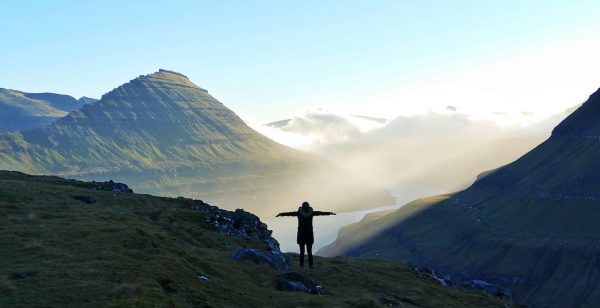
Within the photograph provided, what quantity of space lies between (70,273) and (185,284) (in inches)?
252

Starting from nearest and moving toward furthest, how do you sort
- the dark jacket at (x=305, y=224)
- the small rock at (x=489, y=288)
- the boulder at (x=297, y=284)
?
1. the boulder at (x=297, y=284)
2. the dark jacket at (x=305, y=224)
3. the small rock at (x=489, y=288)

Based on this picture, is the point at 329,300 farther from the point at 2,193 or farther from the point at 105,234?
the point at 2,193

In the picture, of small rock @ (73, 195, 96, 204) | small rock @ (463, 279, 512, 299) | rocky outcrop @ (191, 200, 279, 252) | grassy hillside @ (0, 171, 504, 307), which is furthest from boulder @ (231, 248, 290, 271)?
small rock @ (463, 279, 512, 299)

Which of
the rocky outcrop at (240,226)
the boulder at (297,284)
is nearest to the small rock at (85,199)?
the rocky outcrop at (240,226)

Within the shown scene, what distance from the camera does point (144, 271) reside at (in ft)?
99.7

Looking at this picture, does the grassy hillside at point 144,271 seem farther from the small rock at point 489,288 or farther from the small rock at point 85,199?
the small rock at point 489,288

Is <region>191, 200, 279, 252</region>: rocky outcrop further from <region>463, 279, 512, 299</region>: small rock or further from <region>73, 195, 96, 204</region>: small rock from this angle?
<region>463, 279, 512, 299</region>: small rock

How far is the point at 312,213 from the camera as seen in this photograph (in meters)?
43.9

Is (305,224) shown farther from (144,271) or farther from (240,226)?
(240,226)

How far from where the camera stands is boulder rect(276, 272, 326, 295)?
36781 mm

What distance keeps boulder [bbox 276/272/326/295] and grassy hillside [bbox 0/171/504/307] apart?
90cm

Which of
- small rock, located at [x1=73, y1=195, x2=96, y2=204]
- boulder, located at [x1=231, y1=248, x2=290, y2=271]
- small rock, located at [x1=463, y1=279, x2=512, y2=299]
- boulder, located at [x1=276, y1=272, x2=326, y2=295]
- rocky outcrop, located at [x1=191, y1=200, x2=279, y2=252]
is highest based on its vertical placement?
small rock, located at [x1=73, y1=195, x2=96, y2=204]

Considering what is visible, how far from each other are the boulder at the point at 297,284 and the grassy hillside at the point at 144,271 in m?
0.90

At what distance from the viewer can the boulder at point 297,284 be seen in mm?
36781
